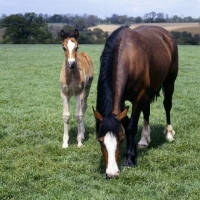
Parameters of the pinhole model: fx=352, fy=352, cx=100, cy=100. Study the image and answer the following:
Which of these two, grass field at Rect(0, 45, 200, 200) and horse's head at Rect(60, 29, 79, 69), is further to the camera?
horse's head at Rect(60, 29, 79, 69)

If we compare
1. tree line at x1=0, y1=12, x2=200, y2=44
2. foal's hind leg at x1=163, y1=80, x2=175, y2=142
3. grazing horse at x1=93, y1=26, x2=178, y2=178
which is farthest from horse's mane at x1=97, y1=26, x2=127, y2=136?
tree line at x1=0, y1=12, x2=200, y2=44

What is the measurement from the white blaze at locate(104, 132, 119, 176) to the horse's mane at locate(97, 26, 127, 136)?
0.07 m

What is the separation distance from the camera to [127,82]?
467 centimetres

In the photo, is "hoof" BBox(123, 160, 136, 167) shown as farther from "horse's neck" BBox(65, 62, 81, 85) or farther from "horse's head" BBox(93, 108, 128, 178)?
"horse's neck" BBox(65, 62, 81, 85)

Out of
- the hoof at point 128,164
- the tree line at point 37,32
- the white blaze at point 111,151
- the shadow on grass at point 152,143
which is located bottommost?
the tree line at point 37,32

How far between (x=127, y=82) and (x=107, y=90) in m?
0.45

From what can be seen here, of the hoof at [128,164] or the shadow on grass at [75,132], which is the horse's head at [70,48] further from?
the hoof at [128,164]

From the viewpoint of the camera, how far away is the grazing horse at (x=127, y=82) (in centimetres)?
402

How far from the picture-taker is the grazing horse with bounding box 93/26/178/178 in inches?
158

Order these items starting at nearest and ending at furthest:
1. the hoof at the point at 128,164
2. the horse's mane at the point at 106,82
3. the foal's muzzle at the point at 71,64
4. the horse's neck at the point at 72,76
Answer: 1. the horse's mane at the point at 106,82
2. the hoof at the point at 128,164
3. the foal's muzzle at the point at 71,64
4. the horse's neck at the point at 72,76

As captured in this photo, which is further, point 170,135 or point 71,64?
point 170,135

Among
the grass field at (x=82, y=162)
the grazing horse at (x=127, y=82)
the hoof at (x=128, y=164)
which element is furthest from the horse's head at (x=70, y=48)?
the hoof at (x=128, y=164)

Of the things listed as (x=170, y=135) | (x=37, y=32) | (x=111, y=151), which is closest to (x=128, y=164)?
(x=111, y=151)

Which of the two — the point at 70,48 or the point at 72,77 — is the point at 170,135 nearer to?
the point at 72,77
